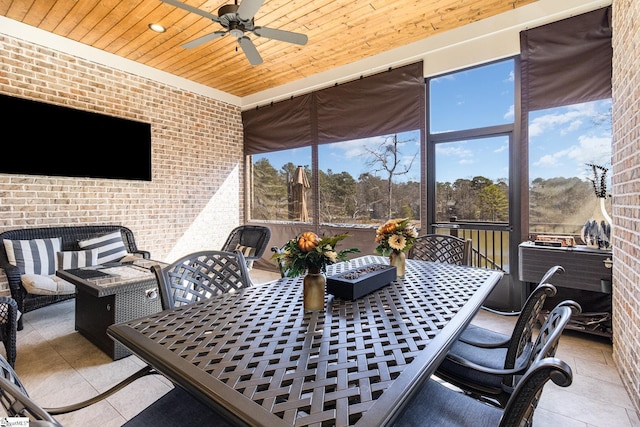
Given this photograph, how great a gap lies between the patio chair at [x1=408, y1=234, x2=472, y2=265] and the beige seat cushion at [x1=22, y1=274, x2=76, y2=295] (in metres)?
3.38

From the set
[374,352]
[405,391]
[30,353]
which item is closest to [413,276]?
[374,352]

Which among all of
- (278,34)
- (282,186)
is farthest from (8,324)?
Answer: (282,186)

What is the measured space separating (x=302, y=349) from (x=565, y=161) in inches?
133

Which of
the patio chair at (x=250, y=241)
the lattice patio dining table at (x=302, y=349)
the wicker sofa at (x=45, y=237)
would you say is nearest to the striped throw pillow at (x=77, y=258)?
the wicker sofa at (x=45, y=237)

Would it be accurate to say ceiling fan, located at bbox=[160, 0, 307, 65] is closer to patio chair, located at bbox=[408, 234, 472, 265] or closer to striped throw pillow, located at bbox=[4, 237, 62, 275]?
patio chair, located at bbox=[408, 234, 472, 265]

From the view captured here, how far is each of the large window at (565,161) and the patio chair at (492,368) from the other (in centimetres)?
222

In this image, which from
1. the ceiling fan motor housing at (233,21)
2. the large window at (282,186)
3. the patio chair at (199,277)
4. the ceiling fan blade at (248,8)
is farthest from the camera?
the large window at (282,186)

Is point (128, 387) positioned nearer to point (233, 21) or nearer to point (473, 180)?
point (233, 21)

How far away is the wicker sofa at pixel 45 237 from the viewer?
3146 mm

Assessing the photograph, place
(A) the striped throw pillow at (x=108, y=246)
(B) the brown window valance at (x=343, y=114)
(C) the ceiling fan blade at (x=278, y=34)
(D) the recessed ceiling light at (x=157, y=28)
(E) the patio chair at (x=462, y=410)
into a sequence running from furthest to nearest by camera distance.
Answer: (B) the brown window valance at (x=343, y=114)
(A) the striped throw pillow at (x=108, y=246)
(D) the recessed ceiling light at (x=157, y=28)
(C) the ceiling fan blade at (x=278, y=34)
(E) the patio chair at (x=462, y=410)

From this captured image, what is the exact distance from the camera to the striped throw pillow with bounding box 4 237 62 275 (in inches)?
128

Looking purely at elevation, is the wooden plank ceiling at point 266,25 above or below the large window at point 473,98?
above

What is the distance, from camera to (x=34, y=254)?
133 inches

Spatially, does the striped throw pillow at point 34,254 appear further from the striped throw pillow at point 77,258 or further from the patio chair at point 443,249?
the patio chair at point 443,249
